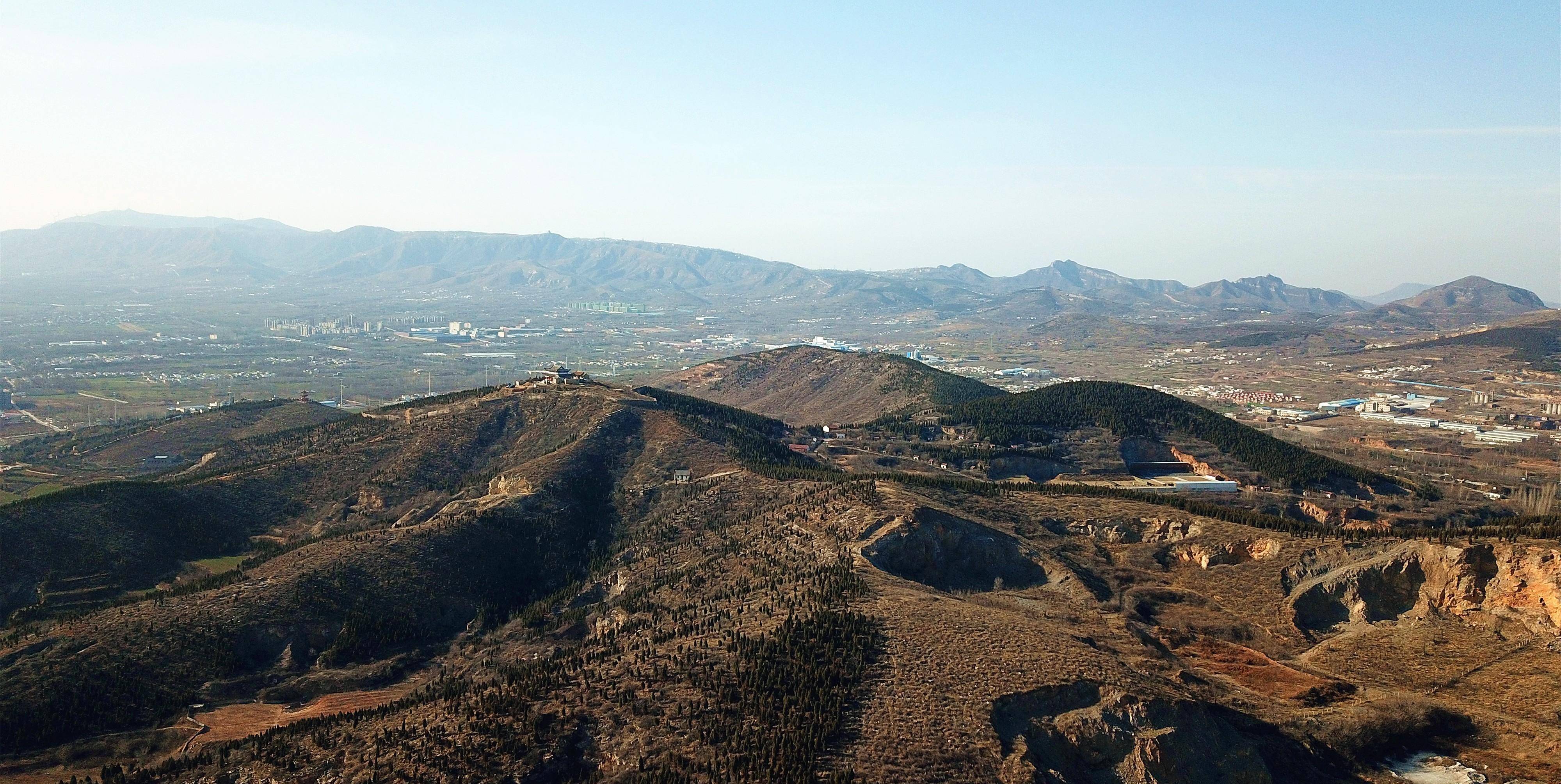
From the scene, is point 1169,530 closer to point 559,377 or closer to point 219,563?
point 219,563

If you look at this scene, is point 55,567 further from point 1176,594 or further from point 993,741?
point 1176,594

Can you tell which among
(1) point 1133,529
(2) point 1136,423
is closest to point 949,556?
(1) point 1133,529

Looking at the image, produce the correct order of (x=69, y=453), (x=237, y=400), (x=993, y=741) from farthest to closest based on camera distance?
(x=237, y=400), (x=69, y=453), (x=993, y=741)

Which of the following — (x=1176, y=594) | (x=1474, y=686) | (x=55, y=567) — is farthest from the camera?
(x=55, y=567)

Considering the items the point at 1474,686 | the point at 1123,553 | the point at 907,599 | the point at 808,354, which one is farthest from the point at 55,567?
the point at 808,354

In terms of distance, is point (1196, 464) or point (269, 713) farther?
point (1196, 464)

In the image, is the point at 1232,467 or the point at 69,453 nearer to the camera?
the point at 1232,467
